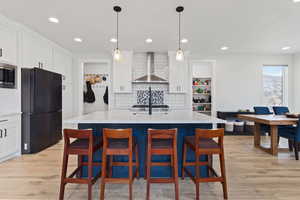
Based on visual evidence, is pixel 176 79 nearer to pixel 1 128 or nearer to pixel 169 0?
pixel 169 0

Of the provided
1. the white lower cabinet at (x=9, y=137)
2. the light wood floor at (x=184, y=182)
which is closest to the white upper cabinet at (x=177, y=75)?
the light wood floor at (x=184, y=182)

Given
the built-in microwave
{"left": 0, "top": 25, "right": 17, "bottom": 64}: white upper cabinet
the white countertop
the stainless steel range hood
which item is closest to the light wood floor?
the white countertop

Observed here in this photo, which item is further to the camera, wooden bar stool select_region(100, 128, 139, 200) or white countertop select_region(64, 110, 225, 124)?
white countertop select_region(64, 110, 225, 124)

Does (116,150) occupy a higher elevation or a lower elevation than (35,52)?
lower

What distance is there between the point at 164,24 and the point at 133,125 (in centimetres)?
220

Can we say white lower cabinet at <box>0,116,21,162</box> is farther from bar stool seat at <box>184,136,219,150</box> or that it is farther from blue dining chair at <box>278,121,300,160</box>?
blue dining chair at <box>278,121,300,160</box>

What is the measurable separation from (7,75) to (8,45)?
0.57m

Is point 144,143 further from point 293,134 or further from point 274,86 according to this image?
point 274,86

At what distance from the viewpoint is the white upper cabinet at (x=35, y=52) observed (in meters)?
3.80

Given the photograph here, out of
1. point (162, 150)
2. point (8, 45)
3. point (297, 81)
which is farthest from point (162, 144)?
point (297, 81)

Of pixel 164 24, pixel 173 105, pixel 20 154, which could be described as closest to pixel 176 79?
pixel 173 105

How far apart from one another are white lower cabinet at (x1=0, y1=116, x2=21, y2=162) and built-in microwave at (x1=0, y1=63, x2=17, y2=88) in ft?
2.02

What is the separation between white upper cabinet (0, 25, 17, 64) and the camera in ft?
10.7

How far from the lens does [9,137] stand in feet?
11.1
